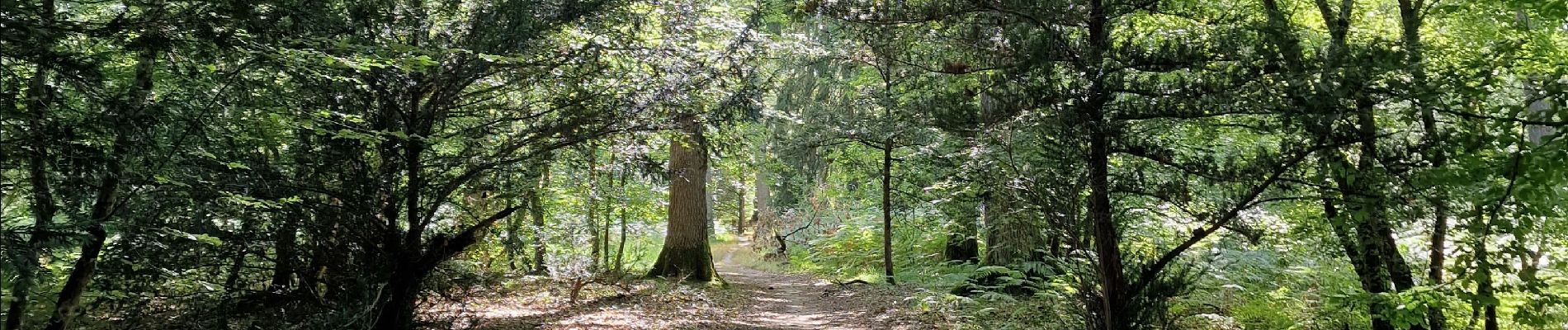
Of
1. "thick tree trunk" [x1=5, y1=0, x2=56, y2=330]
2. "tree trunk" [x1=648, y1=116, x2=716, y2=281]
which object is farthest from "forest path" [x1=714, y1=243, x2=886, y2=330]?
"thick tree trunk" [x1=5, y1=0, x2=56, y2=330]

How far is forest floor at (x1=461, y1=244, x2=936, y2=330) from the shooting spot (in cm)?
839

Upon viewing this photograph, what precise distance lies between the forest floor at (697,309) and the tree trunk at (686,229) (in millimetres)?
462

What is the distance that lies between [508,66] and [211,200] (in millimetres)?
2131

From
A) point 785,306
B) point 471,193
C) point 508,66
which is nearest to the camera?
point 508,66

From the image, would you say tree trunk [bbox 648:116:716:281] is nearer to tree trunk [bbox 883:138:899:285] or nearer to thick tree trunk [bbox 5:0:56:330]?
tree trunk [bbox 883:138:899:285]

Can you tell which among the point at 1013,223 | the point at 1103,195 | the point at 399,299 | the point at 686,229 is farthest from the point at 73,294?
the point at 686,229

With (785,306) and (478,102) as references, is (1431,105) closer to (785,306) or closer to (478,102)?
(478,102)

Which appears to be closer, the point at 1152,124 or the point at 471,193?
the point at 1152,124

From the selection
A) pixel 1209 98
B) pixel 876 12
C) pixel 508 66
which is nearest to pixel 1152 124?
pixel 1209 98

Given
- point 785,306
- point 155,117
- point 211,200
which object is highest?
point 155,117

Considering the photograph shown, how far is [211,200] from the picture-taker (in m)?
5.00

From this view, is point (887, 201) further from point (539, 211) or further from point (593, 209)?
point (539, 211)

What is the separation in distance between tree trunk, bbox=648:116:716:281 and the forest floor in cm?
46

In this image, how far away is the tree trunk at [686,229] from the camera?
12148 millimetres
